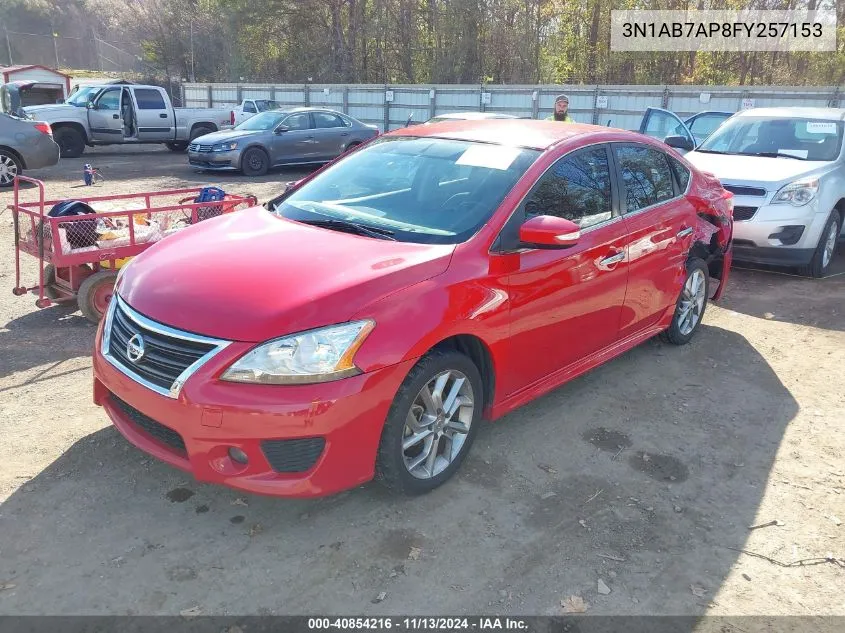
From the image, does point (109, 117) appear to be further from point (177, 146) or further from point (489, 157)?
point (489, 157)

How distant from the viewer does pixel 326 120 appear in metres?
16.8

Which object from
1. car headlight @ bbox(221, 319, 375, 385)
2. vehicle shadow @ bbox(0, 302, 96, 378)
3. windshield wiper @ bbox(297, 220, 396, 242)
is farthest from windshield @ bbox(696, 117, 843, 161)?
vehicle shadow @ bbox(0, 302, 96, 378)

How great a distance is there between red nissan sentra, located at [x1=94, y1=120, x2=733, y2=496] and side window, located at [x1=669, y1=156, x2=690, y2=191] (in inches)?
16.3

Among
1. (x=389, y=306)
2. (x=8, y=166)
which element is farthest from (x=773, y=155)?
(x=8, y=166)

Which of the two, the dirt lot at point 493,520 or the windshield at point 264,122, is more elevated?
the windshield at point 264,122

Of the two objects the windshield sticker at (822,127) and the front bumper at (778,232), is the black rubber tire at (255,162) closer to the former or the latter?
the front bumper at (778,232)

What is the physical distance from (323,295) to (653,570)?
1.88m

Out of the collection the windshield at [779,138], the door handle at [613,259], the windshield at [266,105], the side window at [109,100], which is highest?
the windshield at [266,105]

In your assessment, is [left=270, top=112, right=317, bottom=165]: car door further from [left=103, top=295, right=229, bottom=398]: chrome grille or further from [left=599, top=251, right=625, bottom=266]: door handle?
[left=103, top=295, right=229, bottom=398]: chrome grille

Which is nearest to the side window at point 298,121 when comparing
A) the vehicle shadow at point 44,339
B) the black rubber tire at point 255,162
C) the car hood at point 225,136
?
the car hood at point 225,136

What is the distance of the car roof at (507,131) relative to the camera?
416 cm

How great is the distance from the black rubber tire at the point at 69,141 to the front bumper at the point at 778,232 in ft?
54.7

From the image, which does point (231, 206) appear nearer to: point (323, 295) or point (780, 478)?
point (323, 295)

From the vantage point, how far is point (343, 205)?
4.04m
